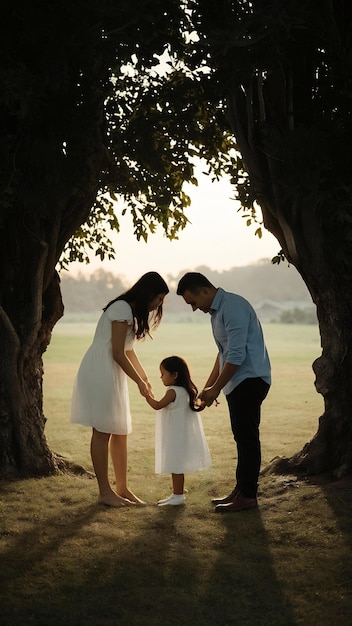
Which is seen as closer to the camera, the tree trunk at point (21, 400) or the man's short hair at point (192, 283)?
the man's short hair at point (192, 283)

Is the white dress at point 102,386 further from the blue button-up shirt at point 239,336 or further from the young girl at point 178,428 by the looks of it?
the blue button-up shirt at point 239,336

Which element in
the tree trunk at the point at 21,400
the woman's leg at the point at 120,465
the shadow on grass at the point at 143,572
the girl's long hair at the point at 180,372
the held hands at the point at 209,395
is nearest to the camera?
the shadow on grass at the point at 143,572

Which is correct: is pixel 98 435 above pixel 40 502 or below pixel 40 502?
above

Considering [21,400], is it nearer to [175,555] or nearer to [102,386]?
[102,386]

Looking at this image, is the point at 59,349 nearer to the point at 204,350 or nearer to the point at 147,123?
the point at 204,350

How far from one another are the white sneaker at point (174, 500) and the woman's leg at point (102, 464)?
0.39 meters

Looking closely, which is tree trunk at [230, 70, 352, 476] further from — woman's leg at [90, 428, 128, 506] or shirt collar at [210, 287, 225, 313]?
woman's leg at [90, 428, 128, 506]

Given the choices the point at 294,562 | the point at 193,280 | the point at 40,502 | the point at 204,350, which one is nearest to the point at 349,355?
the point at 193,280

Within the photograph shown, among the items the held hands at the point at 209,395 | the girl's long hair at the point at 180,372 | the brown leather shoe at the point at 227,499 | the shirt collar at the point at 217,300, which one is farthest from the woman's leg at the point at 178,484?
the shirt collar at the point at 217,300

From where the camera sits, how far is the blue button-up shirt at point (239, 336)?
6.68m

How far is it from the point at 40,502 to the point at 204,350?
90.9 feet

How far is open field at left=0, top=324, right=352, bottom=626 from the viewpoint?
15.3ft

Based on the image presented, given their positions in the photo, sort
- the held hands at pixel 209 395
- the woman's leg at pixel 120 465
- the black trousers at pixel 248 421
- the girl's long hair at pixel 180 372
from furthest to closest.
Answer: the woman's leg at pixel 120 465 → the girl's long hair at pixel 180 372 → the black trousers at pixel 248 421 → the held hands at pixel 209 395

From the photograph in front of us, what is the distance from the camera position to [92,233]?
1151 centimetres
